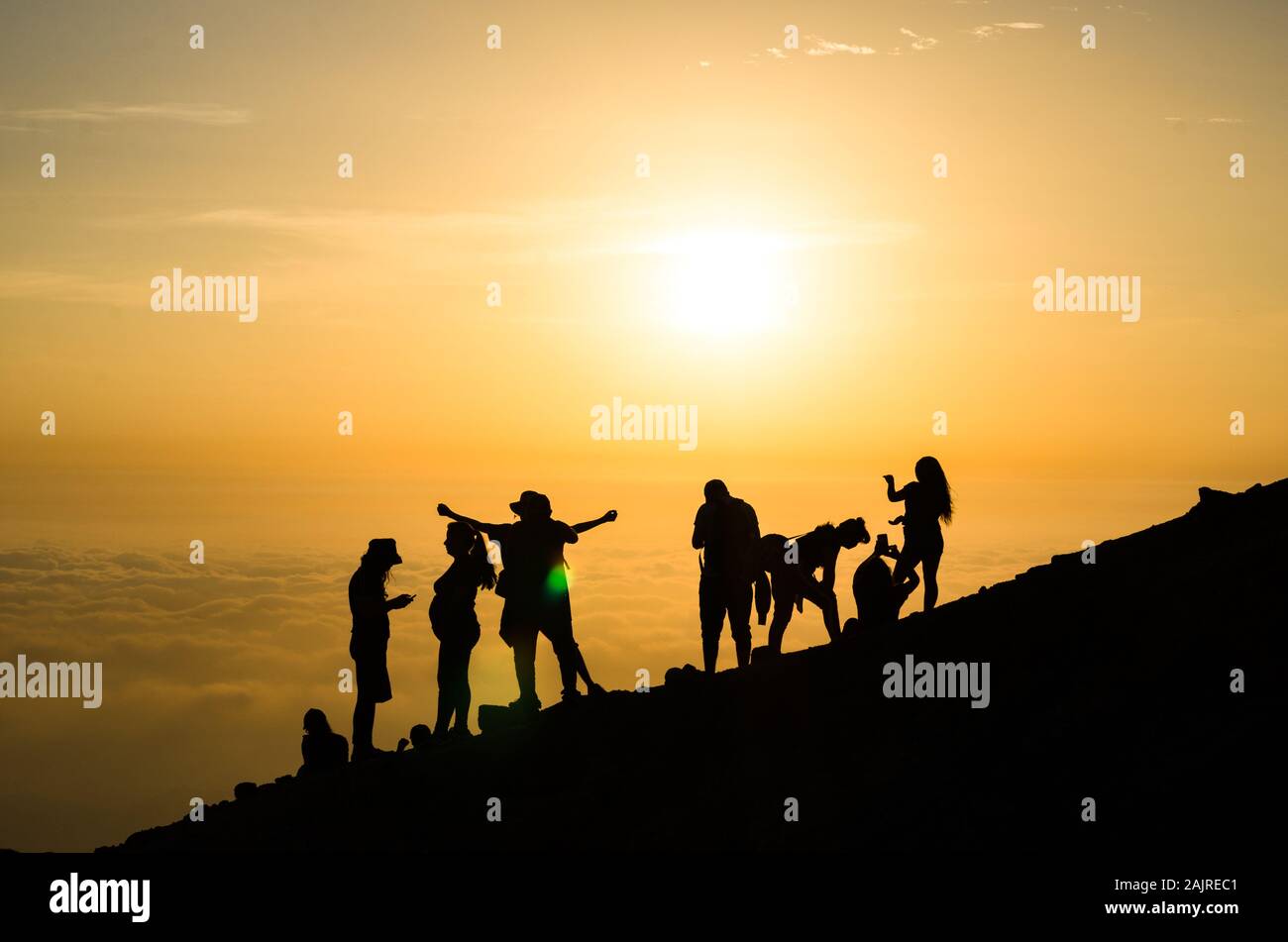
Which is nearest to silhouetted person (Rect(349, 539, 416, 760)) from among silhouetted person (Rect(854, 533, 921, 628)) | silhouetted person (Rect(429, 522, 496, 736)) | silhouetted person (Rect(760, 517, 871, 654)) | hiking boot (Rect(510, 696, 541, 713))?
silhouetted person (Rect(429, 522, 496, 736))

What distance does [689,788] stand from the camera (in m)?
12.4

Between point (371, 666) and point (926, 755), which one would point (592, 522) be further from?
point (926, 755)

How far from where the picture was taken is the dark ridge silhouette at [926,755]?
1027 centimetres

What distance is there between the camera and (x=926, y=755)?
11906 mm

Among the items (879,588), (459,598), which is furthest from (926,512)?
(459,598)

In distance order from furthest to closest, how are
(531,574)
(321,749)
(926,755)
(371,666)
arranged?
(321,749)
(371,666)
(531,574)
(926,755)

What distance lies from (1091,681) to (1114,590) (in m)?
2.30

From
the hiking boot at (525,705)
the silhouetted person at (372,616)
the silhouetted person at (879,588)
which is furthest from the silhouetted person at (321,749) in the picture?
the silhouetted person at (879,588)

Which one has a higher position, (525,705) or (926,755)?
(525,705)

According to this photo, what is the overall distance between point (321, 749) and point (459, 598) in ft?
9.18

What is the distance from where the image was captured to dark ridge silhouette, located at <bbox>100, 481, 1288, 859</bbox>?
33.7 ft
